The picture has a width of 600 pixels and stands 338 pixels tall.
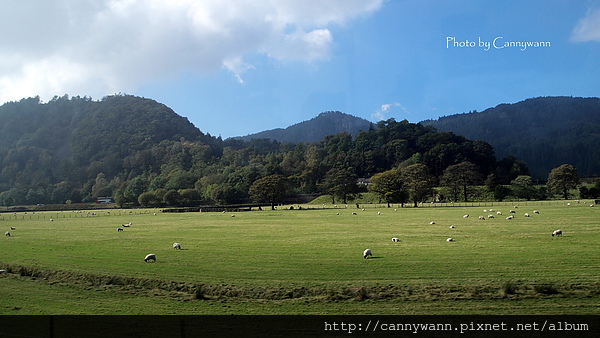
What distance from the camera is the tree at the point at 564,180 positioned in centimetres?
10012

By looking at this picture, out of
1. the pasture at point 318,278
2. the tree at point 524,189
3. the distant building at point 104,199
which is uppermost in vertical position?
the tree at point 524,189

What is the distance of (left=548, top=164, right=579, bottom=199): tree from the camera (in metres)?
100

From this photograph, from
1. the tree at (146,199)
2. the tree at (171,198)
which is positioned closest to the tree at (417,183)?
the tree at (171,198)

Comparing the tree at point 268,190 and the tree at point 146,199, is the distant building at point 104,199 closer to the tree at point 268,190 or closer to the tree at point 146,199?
the tree at point 146,199

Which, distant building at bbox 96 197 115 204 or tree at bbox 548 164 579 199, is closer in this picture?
tree at bbox 548 164 579 199

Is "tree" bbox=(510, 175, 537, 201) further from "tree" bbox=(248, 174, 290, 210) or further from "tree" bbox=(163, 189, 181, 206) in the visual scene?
"tree" bbox=(163, 189, 181, 206)

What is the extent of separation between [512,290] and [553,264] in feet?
18.0

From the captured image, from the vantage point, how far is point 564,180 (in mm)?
100125

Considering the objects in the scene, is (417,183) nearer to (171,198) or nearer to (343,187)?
(343,187)

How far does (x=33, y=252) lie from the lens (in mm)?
28375

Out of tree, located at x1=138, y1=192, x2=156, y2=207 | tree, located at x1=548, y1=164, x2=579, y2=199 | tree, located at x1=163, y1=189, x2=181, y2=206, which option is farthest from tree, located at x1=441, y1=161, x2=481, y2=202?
tree, located at x1=138, y1=192, x2=156, y2=207

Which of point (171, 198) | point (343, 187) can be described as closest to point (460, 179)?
point (343, 187)
